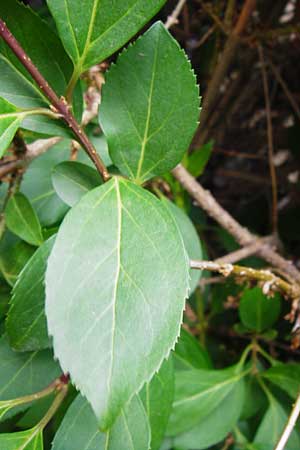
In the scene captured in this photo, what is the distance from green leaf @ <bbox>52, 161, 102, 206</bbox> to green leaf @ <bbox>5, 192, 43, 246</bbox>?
56 mm

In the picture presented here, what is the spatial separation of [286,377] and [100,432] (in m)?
0.28

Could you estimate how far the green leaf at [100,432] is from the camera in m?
0.44

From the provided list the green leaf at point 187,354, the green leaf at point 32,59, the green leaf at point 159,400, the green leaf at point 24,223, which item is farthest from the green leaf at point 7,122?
the green leaf at point 187,354

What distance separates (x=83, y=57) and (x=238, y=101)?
2.19 feet

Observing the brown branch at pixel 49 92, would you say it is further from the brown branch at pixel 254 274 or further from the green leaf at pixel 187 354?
the green leaf at pixel 187 354

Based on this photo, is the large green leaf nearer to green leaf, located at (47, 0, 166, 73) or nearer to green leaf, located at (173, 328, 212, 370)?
green leaf, located at (47, 0, 166, 73)

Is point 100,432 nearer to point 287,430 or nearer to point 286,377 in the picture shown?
point 287,430

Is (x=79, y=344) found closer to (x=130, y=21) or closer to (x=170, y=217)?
(x=170, y=217)

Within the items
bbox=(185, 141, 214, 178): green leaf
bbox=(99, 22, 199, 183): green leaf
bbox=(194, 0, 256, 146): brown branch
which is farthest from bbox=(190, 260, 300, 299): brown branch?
bbox=(194, 0, 256, 146): brown branch

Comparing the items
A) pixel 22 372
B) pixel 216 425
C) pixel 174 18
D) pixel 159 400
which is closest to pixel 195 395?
pixel 216 425

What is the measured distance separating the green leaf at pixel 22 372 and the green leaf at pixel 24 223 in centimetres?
9

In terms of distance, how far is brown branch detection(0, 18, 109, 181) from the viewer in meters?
0.37

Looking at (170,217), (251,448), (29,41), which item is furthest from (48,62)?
(251,448)

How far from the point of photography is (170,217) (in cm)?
38
